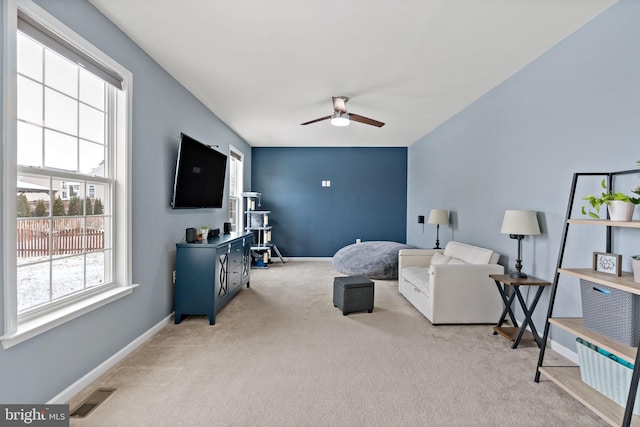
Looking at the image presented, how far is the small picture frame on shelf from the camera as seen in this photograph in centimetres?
187

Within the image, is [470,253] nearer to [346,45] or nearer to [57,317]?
[346,45]

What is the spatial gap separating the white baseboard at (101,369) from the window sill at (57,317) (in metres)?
0.44

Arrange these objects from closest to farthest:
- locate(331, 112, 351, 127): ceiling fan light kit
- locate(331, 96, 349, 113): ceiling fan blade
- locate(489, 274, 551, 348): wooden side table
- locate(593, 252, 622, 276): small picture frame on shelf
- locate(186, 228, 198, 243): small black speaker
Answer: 1. locate(593, 252, 622, 276): small picture frame on shelf
2. locate(489, 274, 551, 348): wooden side table
3. locate(186, 228, 198, 243): small black speaker
4. locate(331, 96, 349, 113): ceiling fan blade
5. locate(331, 112, 351, 127): ceiling fan light kit

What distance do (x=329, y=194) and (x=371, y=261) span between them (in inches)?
89.7

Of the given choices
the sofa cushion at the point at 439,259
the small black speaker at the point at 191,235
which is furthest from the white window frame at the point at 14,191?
the sofa cushion at the point at 439,259

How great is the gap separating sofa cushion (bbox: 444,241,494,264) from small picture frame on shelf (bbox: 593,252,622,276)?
146 cm

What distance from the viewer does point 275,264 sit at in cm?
680

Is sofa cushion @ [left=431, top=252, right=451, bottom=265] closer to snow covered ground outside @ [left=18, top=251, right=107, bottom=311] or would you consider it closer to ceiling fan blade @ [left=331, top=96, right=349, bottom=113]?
ceiling fan blade @ [left=331, top=96, right=349, bottom=113]

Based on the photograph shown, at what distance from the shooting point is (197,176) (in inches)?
147

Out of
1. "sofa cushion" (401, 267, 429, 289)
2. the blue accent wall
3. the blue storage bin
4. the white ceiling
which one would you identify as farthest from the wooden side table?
the blue accent wall

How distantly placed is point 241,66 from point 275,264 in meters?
4.52

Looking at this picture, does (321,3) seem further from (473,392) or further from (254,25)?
(473,392)

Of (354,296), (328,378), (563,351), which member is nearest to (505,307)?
(563,351)

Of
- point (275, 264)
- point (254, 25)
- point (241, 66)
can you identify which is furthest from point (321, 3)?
point (275, 264)
